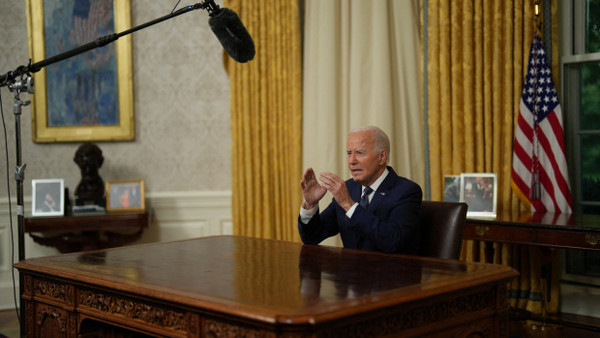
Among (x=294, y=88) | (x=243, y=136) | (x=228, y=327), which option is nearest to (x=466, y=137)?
(x=294, y=88)

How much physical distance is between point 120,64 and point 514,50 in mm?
3521

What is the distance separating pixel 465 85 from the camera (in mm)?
4941

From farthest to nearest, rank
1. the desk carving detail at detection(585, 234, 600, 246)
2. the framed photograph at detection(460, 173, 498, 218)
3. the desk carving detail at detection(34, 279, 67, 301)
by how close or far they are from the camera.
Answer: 1. the framed photograph at detection(460, 173, 498, 218)
2. the desk carving detail at detection(585, 234, 600, 246)
3. the desk carving detail at detection(34, 279, 67, 301)

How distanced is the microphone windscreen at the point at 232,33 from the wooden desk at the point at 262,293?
3.08ft

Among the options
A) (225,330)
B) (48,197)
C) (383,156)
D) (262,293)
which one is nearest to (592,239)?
(383,156)

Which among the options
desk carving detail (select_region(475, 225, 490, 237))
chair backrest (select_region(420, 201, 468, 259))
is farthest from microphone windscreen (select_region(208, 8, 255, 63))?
desk carving detail (select_region(475, 225, 490, 237))

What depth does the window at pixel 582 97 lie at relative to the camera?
4.80m

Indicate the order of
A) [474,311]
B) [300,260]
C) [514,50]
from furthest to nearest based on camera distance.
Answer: [514,50] < [300,260] < [474,311]

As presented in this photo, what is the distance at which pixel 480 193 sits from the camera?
464 centimetres

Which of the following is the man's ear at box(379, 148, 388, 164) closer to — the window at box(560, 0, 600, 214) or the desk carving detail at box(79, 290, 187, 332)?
the desk carving detail at box(79, 290, 187, 332)

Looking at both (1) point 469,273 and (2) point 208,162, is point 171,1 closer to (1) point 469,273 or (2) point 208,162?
(2) point 208,162

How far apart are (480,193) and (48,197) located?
11.8 ft

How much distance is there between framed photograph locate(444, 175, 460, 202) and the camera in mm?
4793

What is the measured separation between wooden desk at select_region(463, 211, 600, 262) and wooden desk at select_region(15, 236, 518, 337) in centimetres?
164
